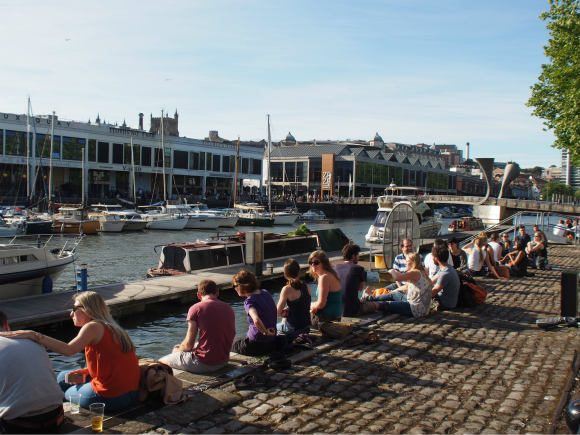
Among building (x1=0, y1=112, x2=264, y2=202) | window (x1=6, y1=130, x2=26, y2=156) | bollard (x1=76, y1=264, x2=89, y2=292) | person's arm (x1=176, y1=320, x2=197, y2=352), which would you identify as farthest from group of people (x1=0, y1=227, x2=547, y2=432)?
window (x1=6, y1=130, x2=26, y2=156)

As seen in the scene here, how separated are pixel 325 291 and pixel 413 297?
2547 mm

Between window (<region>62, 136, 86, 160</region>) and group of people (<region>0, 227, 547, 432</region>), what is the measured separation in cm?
7971

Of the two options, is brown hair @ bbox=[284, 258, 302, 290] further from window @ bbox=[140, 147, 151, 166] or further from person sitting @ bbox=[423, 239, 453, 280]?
window @ bbox=[140, 147, 151, 166]

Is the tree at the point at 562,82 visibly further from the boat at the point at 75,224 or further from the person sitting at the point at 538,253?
the boat at the point at 75,224

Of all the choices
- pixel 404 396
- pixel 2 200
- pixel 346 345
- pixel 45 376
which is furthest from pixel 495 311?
pixel 2 200

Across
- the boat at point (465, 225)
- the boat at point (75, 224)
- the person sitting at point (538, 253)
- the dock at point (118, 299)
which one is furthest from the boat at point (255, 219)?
the person sitting at point (538, 253)

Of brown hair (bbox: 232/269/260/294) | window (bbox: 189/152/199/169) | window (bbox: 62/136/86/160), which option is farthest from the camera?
window (bbox: 189/152/199/169)

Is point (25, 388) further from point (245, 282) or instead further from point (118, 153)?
point (118, 153)

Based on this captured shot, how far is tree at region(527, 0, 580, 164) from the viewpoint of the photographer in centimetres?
2680

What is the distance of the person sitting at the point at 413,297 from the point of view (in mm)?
11027

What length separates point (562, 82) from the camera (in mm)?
28094

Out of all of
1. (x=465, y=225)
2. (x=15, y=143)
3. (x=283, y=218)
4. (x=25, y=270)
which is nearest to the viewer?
(x=25, y=270)

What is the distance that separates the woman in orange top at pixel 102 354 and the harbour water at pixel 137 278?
6.42m

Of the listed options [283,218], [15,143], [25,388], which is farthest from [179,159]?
[25,388]
